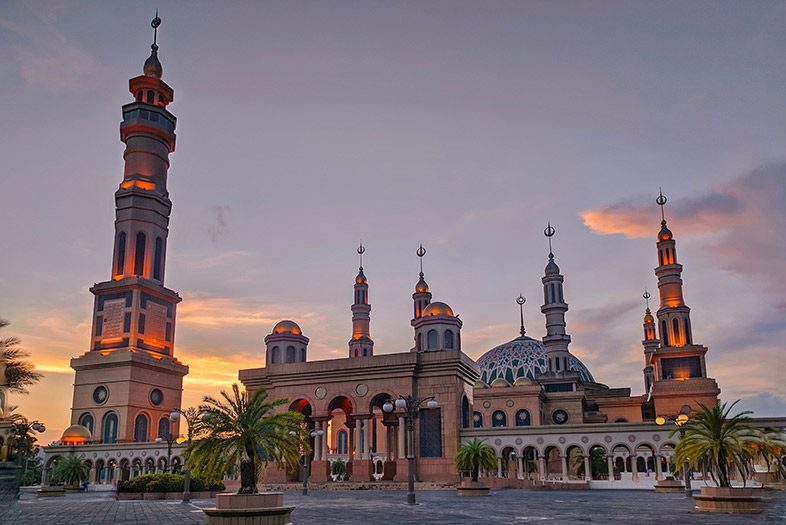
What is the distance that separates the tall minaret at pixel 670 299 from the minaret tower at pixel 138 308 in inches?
2010

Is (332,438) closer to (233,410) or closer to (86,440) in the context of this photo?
(86,440)

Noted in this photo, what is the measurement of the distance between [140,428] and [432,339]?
30625 mm

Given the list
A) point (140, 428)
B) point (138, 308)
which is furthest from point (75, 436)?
point (138, 308)

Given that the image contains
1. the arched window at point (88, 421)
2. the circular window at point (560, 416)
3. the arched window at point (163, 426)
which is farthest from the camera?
the circular window at point (560, 416)

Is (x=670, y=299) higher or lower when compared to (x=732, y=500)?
higher

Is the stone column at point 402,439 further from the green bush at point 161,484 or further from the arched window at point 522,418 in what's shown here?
the arched window at point 522,418

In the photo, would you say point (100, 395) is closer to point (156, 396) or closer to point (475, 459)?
point (156, 396)

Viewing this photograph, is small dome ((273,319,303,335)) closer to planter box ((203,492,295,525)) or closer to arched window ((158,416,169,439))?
arched window ((158,416,169,439))

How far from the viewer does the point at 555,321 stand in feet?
257

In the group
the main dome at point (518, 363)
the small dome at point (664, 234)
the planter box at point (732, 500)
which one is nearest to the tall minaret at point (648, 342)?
the main dome at point (518, 363)

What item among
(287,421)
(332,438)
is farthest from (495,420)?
(287,421)

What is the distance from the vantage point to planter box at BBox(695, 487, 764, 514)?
22031 millimetres

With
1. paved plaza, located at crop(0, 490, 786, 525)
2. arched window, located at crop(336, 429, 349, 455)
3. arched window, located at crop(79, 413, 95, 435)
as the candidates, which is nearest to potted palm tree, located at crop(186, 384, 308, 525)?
paved plaza, located at crop(0, 490, 786, 525)

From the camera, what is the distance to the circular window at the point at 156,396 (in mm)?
70250
